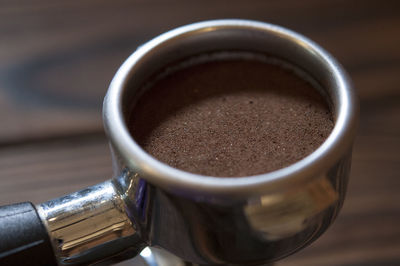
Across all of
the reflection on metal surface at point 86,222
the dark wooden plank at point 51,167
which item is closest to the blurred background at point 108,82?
the dark wooden plank at point 51,167

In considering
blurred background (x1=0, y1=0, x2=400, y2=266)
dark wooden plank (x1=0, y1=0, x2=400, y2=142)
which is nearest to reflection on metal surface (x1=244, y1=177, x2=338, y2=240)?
blurred background (x1=0, y1=0, x2=400, y2=266)

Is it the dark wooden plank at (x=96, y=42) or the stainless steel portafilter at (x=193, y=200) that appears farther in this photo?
A: the dark wooden plank at (x=96, y=42)

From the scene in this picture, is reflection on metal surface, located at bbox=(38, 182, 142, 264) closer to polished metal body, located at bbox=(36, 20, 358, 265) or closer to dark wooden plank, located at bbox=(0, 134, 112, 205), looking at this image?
polished metal body, located at bbox=(36, 20, 358, 265)

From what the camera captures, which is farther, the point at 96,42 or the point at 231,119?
the point at 96,42

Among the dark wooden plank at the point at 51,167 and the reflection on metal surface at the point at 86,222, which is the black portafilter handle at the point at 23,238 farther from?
the dark wooden plank at the point at 51,167

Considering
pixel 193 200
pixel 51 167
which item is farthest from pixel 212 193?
pixel 51 167

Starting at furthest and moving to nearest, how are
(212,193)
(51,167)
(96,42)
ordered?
(96,42) → (51,167) → (212,193)

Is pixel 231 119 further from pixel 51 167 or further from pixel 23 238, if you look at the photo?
pixel 51 167
